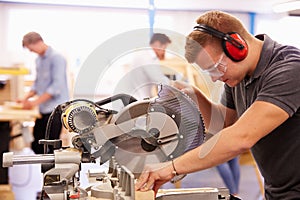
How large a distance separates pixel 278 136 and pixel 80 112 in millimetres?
536

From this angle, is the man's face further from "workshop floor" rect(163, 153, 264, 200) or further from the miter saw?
the miter saw

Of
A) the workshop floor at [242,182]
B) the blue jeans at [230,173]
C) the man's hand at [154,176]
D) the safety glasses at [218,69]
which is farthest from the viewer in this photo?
the workshop floor at [242,182]

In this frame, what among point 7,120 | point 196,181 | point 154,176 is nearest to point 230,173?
point 196,181

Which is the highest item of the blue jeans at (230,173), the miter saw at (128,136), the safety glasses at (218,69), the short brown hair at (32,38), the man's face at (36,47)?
the safety glasses at (218,69)

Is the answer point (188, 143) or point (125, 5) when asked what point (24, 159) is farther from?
point (125, 5)

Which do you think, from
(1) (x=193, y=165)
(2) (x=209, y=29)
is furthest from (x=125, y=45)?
(1) (x=193, y=165)

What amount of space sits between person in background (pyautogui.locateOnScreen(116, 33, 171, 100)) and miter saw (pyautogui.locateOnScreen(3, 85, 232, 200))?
0.17 meters

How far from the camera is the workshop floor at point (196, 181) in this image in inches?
132

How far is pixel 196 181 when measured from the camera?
3789 millimetres

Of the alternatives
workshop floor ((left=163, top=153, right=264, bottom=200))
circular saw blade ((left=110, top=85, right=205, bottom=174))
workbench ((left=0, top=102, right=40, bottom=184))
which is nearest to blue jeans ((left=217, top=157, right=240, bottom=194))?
workshop floor ((left=163, top=153, right=264, bottom=200))

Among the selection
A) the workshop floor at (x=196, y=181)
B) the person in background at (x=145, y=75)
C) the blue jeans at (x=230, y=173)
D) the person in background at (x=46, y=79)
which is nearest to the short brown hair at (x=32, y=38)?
the person in background at (x=46, y=79)

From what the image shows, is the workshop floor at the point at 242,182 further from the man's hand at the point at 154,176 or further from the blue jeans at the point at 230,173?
the man's hand at the point at 154,176

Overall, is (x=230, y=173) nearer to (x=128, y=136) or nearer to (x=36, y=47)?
(x=36, y=47)

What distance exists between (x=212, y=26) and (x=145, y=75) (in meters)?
0.64
